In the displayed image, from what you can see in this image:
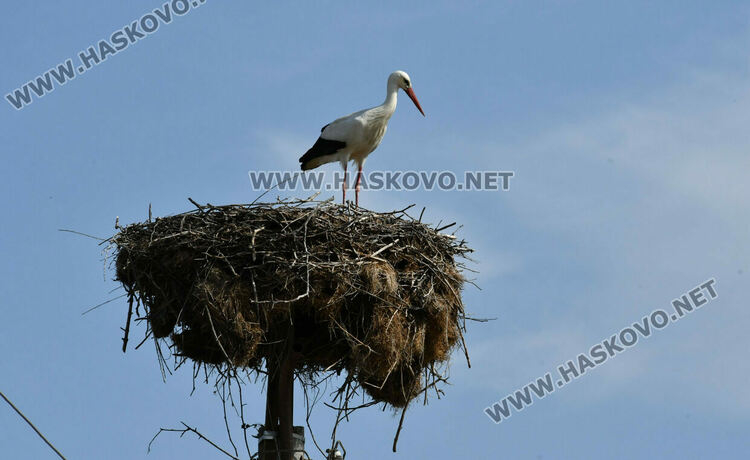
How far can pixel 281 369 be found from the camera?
31.8 feet

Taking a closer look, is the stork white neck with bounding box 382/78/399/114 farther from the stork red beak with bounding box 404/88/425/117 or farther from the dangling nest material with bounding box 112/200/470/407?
the dangling nest material with bounding box 112/200/470/407

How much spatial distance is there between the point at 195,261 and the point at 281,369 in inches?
47.1

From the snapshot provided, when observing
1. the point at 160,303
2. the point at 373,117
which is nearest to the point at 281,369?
the point at 160,303

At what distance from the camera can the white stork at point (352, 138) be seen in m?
12.9

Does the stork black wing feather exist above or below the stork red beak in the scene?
below

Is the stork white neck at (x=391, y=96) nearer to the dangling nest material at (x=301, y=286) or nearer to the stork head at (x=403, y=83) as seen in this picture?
the stork head at (x=403, y=83)

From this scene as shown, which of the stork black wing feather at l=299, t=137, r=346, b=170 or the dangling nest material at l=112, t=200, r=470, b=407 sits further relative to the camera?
the stork black wing feather at l=299, t=137, r=346, b=170

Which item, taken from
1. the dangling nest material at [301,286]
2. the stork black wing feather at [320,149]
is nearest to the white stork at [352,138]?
the stork black wing feather at [320,149]

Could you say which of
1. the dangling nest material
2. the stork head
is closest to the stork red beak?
the stork head

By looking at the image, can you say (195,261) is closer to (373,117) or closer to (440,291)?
(440,291)

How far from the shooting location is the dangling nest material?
9086 mm

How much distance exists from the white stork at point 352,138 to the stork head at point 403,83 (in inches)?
10.5

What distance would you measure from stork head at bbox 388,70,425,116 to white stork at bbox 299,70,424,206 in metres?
0.27

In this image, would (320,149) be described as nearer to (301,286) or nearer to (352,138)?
(352,138)
